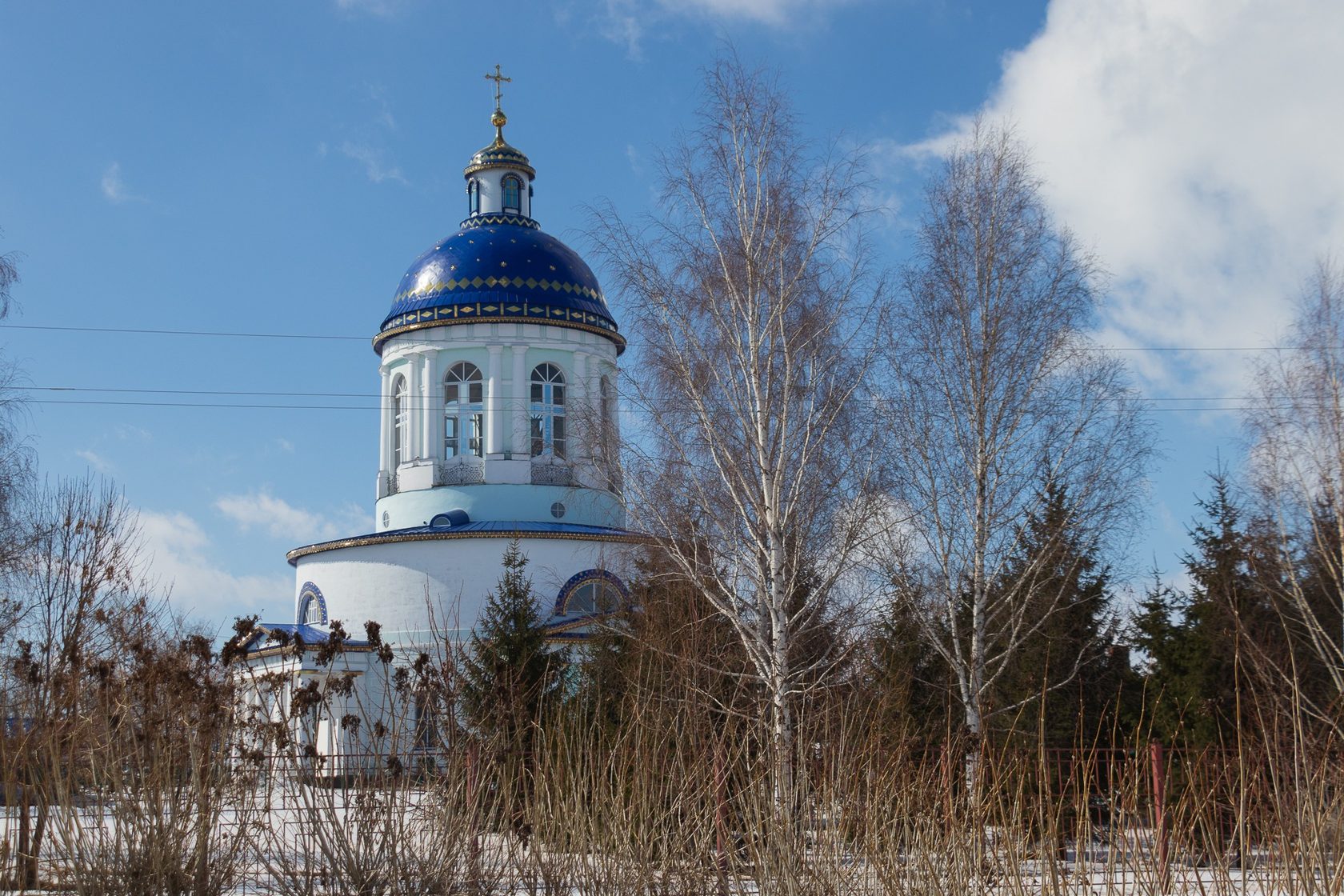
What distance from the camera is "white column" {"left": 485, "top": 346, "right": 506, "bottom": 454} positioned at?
30109 millimetres

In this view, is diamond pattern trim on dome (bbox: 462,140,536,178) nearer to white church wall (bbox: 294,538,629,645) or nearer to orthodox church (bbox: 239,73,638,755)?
orthodox church (bbox: 239,73,638,755)

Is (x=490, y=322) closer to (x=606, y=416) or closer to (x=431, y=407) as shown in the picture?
(x=431, y=407)

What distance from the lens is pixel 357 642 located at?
90.4 ft

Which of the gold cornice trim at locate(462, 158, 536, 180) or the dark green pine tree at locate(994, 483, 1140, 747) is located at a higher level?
the gold cornice trim at locate(462, 158, 536, 180)

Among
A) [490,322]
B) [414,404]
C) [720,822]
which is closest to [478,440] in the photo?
[414,404]

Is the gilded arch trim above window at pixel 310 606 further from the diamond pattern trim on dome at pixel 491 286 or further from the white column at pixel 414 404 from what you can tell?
the diamond pattern trim on dome at pixel 491 286

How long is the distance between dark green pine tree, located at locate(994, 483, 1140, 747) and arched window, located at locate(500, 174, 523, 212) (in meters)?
18.2

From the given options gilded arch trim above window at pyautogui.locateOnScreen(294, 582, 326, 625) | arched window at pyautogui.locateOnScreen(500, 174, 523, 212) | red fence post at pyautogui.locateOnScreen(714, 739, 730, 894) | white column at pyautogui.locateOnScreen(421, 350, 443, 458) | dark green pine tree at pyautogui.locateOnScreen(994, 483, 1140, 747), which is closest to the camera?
red fence post at pyautogui.locateOnScreen(714, 739, 730, 894)

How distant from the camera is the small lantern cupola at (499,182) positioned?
3250 cm

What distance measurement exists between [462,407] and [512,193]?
18.3 feet

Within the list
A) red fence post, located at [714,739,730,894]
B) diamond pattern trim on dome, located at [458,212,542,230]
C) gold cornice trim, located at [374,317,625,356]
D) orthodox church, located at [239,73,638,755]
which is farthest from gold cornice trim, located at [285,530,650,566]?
red fence post, located at [714,739,730,894]

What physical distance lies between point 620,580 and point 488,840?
18.7m

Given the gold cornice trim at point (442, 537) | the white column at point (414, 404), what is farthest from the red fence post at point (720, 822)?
the white column at point (414, 404)

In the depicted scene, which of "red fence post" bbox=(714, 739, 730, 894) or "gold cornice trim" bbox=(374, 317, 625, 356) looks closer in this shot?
"red fence post" bbox=(714, 739, 730, 894)
